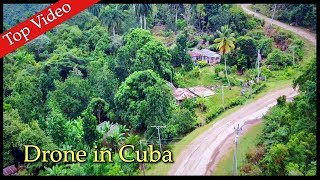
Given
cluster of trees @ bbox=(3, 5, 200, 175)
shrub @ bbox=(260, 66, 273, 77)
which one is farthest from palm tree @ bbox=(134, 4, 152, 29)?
shrub @ bbox=(260, 66, 273, 77)

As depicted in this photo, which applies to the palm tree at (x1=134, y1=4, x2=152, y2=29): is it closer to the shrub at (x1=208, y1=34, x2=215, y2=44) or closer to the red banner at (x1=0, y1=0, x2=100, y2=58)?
the shrub at (x1=208, y1=34, x2=215, y2=44)

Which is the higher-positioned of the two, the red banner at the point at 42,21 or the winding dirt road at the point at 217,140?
the red banner at the point at 42,21

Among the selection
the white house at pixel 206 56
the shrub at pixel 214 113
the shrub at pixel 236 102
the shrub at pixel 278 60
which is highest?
the white house at pixel 206 56

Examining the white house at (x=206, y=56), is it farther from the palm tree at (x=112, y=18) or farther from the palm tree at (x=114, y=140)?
the palm tree at (x=114, y=140)

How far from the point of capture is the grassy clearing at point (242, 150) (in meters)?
15.8

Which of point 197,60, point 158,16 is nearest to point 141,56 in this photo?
point 197,60

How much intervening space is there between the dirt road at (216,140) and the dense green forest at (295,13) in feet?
33.2

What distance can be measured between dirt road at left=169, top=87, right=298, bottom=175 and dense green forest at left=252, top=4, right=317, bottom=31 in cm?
1011

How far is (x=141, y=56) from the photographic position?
88.9ft

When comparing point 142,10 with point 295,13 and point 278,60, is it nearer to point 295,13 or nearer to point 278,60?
point 295,13

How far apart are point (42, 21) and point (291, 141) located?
10216 mm

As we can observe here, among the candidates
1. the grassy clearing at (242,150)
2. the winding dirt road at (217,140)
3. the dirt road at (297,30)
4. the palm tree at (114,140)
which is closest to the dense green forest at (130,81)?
the palm tree at (114,140)

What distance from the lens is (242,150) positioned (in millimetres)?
17438

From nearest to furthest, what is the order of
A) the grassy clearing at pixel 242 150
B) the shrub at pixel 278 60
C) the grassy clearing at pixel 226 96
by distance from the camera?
the grassy clearing at pixel 226 96
the grassy clearing at pixel 242 150
the shrub at pixel 278 60
